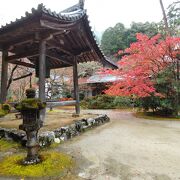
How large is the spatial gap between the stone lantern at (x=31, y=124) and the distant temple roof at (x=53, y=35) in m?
2.18

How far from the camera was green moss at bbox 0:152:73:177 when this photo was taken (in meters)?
2.75

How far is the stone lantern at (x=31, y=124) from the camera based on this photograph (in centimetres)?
309

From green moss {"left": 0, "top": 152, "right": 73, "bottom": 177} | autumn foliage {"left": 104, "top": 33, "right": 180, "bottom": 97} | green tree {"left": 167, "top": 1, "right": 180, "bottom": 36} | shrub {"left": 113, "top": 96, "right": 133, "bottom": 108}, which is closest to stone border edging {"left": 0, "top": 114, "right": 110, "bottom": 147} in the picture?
green moss {"left": 0, "top": 152, "right": 73, "bottom": 177}

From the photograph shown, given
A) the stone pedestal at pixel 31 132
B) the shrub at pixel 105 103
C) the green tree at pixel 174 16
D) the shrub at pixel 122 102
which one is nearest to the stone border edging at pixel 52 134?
the stone pedestal at pixel 31 132

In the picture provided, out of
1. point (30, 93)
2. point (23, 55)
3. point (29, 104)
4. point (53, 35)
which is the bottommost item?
point (29, 104)

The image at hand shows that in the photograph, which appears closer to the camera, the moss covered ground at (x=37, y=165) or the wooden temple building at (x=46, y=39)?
the moss covered ground at (x=37, y=165)

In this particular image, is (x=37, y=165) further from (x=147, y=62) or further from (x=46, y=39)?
(x=147, y=62)

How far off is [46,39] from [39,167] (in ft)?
12.7

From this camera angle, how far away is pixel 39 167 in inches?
115

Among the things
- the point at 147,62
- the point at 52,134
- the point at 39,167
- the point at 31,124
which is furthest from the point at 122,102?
the point at 39,167

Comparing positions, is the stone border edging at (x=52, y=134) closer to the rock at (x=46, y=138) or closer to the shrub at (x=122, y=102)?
the rock at (x=46, y=138)

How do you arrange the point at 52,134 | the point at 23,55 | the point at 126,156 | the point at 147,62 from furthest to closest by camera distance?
the point at 147,62 → the point at 23,55 → the point at 52,134 → the point at 126,156

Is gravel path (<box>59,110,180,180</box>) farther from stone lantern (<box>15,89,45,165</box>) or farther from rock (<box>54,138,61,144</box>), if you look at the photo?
stone lantern (<box>15,89,45,165</box>)

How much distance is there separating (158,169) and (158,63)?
792 centimetres
